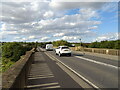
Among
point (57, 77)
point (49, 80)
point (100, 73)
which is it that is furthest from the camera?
point (100, 73)

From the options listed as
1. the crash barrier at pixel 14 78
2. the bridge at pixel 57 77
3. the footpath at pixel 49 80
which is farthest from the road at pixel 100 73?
the crash barrier at pixel 14 78

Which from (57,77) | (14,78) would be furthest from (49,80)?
(14,78)

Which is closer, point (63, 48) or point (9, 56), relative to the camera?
point (63, 48)

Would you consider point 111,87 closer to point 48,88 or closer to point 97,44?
point 48,88

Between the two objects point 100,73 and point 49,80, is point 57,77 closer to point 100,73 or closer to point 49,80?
point 49,80

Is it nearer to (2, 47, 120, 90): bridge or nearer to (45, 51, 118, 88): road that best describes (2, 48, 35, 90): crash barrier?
(2, 47, 120, 90): bridge

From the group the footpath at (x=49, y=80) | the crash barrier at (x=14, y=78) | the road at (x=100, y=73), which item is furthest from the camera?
the road at (x=100, y=73)

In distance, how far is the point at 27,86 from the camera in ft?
21.6

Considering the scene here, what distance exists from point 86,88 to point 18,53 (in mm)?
33818

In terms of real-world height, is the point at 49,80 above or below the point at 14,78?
below

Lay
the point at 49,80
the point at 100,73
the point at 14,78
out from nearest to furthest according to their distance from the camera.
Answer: the point at 14,78
the point at 49,80
the point at 100,73

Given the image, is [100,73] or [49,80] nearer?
[49,80]

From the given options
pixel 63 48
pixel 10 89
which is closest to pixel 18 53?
pixel 63 48

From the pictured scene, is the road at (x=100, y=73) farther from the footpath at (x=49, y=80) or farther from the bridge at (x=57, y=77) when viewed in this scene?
the footpath at (x=49, y=80)
